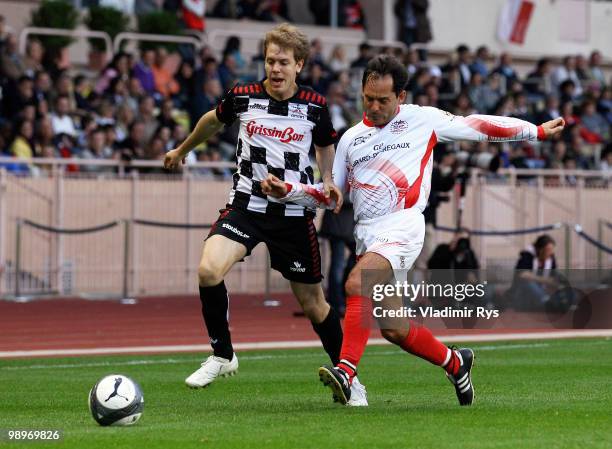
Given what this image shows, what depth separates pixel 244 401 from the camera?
10.2 m

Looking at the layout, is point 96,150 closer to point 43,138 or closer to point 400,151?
point 43,138

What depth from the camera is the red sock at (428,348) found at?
9469 mm

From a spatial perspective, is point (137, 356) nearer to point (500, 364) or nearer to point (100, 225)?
point (500, 364)

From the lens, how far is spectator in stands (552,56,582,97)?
1308 inches

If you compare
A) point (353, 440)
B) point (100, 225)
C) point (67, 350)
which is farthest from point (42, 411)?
point (100, 225)

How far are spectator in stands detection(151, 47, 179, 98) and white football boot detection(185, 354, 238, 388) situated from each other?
651 inches

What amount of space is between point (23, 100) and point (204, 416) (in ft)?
47.6

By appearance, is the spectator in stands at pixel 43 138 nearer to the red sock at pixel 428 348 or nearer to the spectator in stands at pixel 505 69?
the spectator in stands at pixel 505 69

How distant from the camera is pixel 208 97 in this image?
1026 inches

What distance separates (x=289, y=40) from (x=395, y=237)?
5.26 ft

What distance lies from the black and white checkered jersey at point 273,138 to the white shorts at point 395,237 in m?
0.80

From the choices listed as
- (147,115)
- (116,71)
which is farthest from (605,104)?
(147,115)

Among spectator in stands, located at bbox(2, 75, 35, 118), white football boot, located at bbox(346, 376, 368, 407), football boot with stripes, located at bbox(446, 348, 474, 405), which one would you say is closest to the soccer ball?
white football boot, located at bbox(346, 376, 368, 407)

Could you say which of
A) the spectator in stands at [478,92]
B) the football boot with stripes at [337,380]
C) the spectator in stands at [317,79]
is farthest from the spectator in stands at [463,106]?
the football boot with stripes at [337,380]
